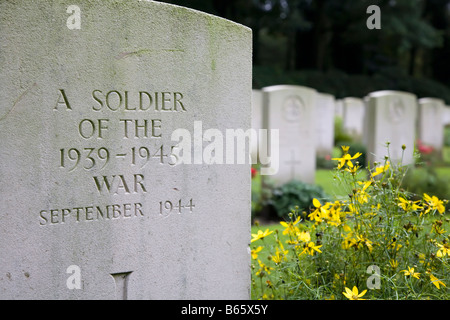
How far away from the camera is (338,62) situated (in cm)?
2831

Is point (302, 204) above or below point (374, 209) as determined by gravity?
below

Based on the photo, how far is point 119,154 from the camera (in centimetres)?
275

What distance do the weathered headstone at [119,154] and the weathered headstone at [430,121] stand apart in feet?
34.4

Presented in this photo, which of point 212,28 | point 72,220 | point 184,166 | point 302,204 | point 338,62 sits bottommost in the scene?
point 302,204

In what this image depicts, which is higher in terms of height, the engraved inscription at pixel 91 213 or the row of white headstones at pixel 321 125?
the row of white headstones at pixel 321 125

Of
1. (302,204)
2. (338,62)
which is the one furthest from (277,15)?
(302,204)

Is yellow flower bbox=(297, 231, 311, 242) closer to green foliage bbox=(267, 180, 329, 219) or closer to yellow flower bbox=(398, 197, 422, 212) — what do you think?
yellow flower bbox=(398, 197, 422, 212)

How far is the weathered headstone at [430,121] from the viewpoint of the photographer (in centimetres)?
1257

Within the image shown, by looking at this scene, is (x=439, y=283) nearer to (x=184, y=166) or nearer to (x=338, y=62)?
(x=184, y=166)

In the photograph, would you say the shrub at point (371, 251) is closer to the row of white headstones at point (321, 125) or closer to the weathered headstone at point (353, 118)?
the row of white headstones at point (321, 125)

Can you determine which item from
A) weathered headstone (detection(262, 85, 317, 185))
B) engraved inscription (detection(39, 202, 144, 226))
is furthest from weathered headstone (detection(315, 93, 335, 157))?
engraved inscription (detection(39, 202, 144, 226))

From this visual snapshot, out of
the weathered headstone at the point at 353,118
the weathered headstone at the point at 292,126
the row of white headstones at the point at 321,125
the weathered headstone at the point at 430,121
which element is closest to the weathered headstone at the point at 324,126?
the row of white headstones at the point at 321,125

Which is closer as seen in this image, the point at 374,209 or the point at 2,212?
the point at 2,212
